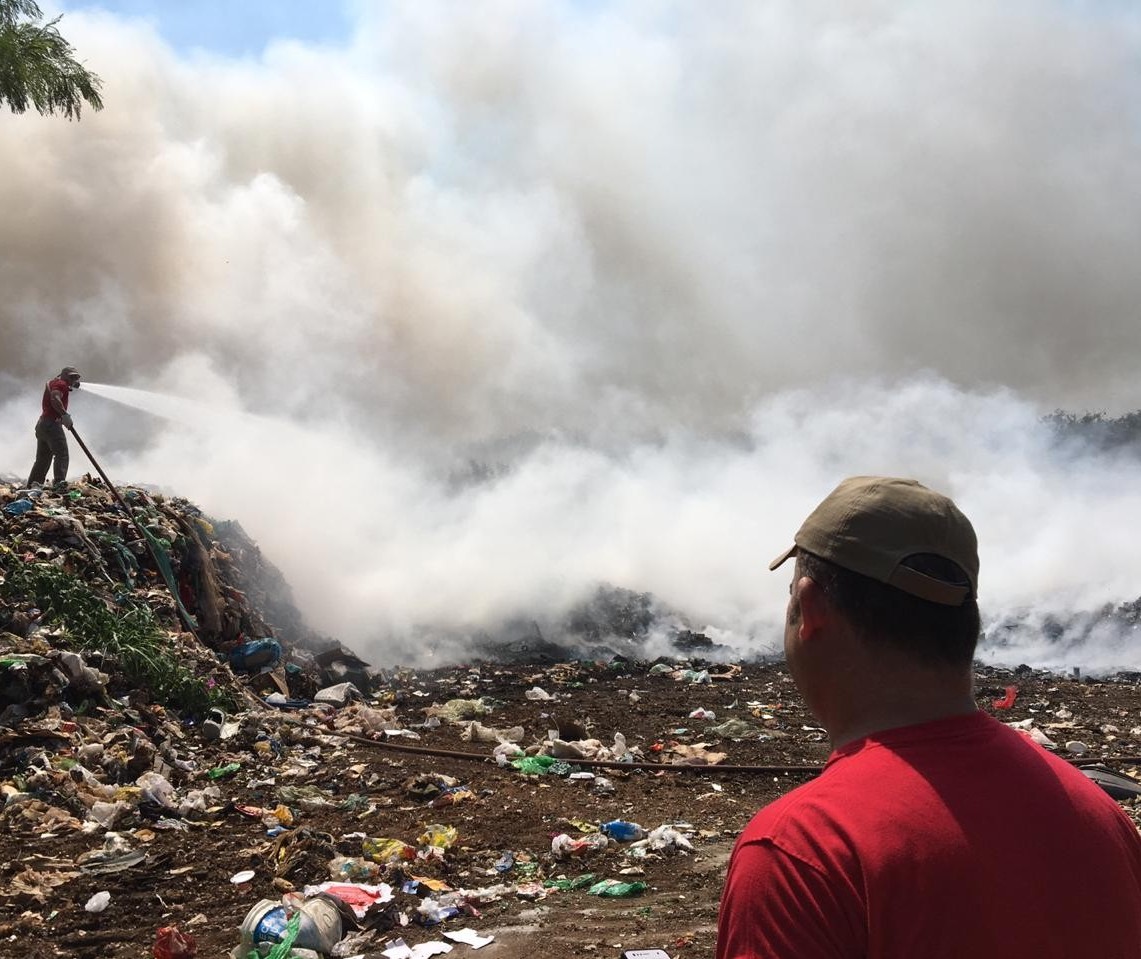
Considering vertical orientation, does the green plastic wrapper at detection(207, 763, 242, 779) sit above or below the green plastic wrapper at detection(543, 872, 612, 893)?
above

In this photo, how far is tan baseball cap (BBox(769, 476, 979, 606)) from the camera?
122 cm

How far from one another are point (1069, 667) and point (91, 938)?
15173 mm

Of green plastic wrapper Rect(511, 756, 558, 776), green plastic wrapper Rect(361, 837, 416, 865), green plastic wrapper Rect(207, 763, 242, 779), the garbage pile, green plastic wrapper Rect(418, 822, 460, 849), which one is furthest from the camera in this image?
green plastic wrapper Rect(511, 756, 558, 776)

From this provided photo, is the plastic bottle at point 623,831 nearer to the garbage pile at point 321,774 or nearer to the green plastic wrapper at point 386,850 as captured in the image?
the garbage pile at point 321,774

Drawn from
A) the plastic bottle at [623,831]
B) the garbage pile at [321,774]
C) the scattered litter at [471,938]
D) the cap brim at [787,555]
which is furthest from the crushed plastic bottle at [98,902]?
the cap brim at [787,555]

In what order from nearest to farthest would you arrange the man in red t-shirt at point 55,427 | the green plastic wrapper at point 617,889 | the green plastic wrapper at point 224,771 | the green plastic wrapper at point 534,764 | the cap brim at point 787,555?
1. the cap brim at point 787,555
2. the green plastic wrapper at point 617,889
3. the green plastic wrapper at point 224,771
4. the green plastic wrapper at point 534,764
5. the man in red t-shirt at point 55,427

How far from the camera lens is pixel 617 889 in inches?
177

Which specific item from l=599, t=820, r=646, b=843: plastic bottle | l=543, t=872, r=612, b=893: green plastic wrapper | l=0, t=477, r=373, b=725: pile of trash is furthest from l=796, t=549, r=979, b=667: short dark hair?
l=0, t=477, r=373, b=725: pile of trash

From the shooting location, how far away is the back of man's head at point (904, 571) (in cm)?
123

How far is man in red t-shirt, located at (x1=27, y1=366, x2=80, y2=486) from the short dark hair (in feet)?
39.3

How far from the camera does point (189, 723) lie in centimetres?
773

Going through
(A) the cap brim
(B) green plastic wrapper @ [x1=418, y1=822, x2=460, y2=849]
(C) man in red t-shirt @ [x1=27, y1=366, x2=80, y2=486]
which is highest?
(C) man in red t-shirt @ [x1=27, y1=366, x2=80, y2=486]

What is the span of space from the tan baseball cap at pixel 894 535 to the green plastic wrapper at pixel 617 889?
3668 mm

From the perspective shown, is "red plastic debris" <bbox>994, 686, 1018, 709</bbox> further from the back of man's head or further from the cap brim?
the back of man's head
